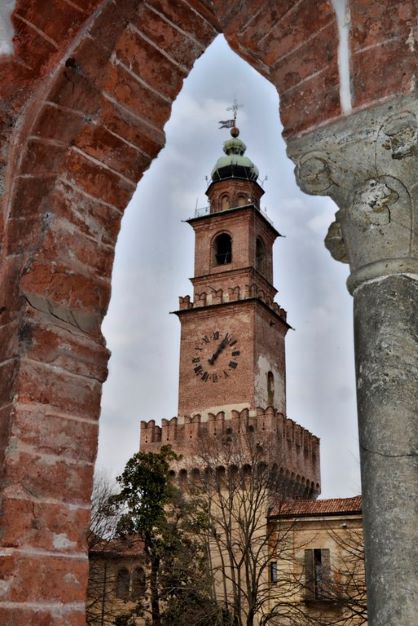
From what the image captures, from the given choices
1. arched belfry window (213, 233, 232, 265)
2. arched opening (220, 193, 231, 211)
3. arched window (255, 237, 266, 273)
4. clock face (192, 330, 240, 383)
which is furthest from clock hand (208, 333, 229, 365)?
arched opening (220, 193, 231, 211)

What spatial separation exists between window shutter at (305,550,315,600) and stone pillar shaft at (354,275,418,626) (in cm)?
2327

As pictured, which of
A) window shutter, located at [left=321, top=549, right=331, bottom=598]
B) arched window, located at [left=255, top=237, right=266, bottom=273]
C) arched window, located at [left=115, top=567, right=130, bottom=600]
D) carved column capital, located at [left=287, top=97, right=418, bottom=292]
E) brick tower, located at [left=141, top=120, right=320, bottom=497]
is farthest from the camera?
arched window, located at [left=255, top=237, right=266, bottom=273]

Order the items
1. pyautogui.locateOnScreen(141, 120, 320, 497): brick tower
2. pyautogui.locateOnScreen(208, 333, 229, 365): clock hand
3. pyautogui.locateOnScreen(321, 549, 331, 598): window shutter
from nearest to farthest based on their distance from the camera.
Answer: pyautogui.locateOnScreen(321, 549, 331, 598): window shutter → pyautogui.locateOnScreen(141, 120, 320, 497): brick tower → pyautogui.locateOnScreen(208, 333, 229, 365): clock hand

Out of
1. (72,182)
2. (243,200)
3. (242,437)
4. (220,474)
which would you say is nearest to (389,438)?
(72,182)

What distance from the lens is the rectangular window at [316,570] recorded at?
2369 cm

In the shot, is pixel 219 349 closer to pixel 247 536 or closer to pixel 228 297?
pixel 228 297

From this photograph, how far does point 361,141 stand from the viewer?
2.31 meters

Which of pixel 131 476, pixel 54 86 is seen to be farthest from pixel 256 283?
pixel 54 86

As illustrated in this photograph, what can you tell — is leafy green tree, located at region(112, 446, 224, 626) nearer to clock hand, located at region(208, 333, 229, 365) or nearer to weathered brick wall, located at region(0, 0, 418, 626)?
clock hand, located at region(208, 333, 229, 365)

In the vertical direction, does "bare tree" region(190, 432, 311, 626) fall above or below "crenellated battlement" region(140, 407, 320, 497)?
below

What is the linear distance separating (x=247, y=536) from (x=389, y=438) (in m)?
21.4

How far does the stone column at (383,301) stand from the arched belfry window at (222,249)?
126 ft

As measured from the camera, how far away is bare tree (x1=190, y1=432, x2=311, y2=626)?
70.3 ft

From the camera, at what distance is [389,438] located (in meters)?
1.92
